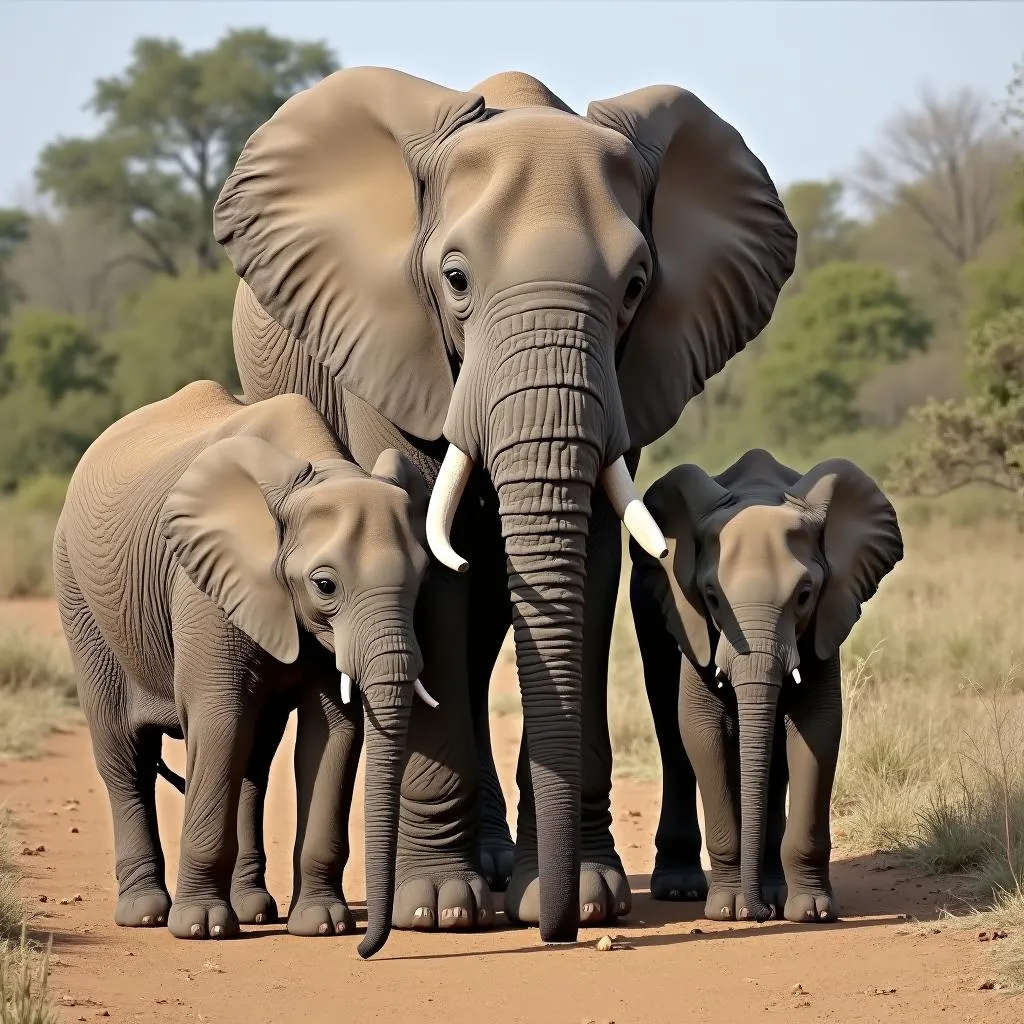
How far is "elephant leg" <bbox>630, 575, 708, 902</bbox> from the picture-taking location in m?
7.84

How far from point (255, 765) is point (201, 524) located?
3.91ft

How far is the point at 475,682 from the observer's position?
8141 mm

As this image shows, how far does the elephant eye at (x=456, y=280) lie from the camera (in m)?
6.80

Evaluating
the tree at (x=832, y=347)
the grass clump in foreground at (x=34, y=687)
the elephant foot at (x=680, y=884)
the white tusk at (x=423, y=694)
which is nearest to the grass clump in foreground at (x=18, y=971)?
the white tusk at (x=423, y=694)

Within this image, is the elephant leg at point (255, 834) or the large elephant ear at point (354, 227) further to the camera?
the elephant leg at point (255, 834)

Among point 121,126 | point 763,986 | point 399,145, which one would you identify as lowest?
point 763,986

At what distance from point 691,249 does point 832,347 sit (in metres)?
30.0

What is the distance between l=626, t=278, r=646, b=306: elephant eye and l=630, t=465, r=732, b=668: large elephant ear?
27.9 inches

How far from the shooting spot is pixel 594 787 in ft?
23.9

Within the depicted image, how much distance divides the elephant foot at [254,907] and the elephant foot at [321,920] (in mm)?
309

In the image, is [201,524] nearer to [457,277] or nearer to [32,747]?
[457,277]

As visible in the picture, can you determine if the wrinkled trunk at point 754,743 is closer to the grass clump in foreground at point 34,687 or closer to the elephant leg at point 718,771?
the elephant leg at point 718,771

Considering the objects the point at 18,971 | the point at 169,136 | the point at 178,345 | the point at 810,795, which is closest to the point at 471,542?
the point at 810,795

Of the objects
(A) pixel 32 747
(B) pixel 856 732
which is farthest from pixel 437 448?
(A) pixel 32 747
